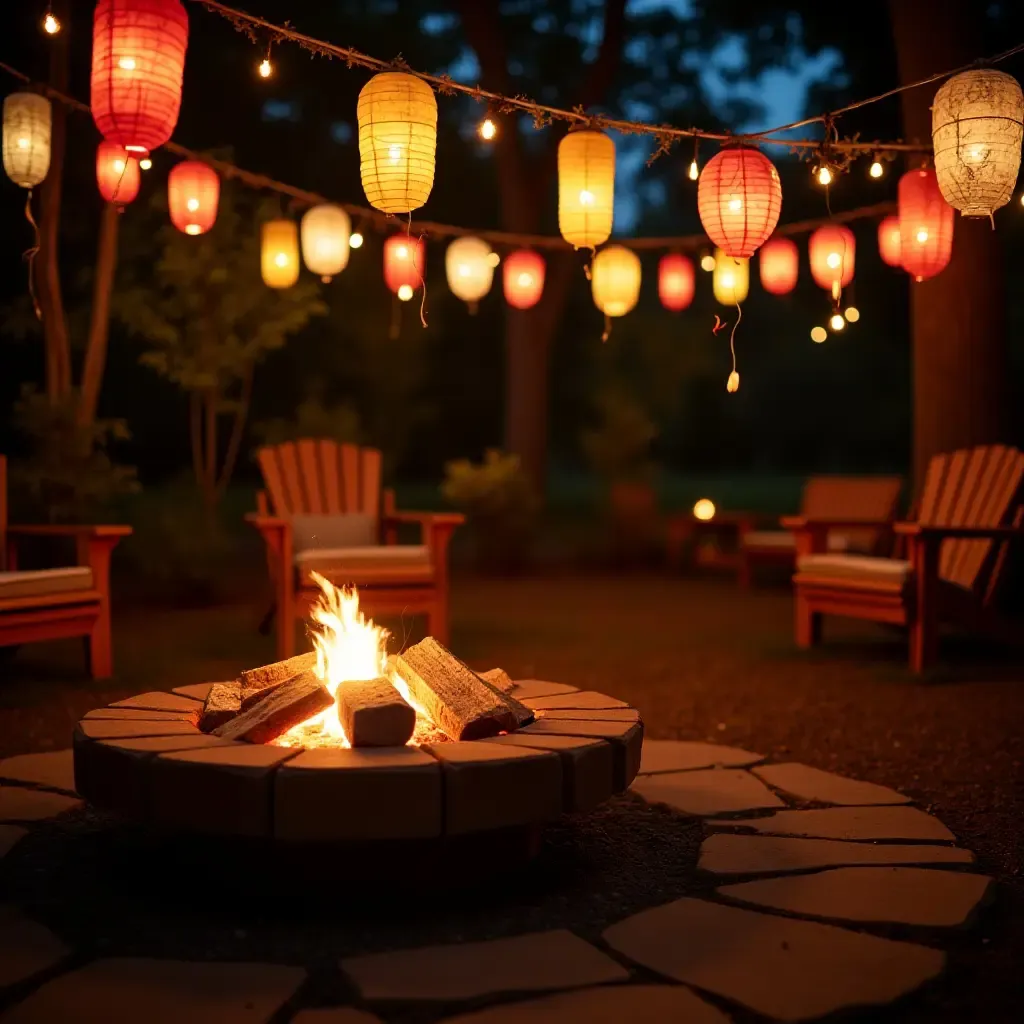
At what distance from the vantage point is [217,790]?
1.96 meters

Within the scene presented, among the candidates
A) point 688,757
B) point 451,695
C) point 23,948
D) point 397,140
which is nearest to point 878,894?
point 451,695

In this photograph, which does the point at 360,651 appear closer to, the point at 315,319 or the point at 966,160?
the point at 966,160

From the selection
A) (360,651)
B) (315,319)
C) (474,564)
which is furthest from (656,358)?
(360,651)

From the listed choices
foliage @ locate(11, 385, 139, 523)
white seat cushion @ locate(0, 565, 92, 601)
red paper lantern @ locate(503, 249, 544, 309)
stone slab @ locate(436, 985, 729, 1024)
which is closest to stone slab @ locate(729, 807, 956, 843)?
stone slab @ locate(436, 985, 729, 1024)

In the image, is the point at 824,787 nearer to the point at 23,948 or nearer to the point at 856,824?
the point at 856,824

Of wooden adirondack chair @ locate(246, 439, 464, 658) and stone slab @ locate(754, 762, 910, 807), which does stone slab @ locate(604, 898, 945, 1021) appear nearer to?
stone slab @ locate(754, 762, 910, 807)

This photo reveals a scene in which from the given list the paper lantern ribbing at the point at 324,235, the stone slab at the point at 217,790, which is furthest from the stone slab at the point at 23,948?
the paper lantern ribbing at the point at 324,235

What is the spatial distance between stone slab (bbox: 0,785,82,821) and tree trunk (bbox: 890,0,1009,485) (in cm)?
A: 491

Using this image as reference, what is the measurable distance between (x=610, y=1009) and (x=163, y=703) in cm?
131

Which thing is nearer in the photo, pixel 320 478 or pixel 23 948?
pixel 23 948

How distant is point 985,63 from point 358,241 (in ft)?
9.96

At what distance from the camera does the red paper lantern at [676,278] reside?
7008 millimetres

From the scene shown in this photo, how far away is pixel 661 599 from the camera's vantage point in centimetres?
742

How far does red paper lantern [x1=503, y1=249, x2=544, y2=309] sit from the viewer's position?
6.79 meters
